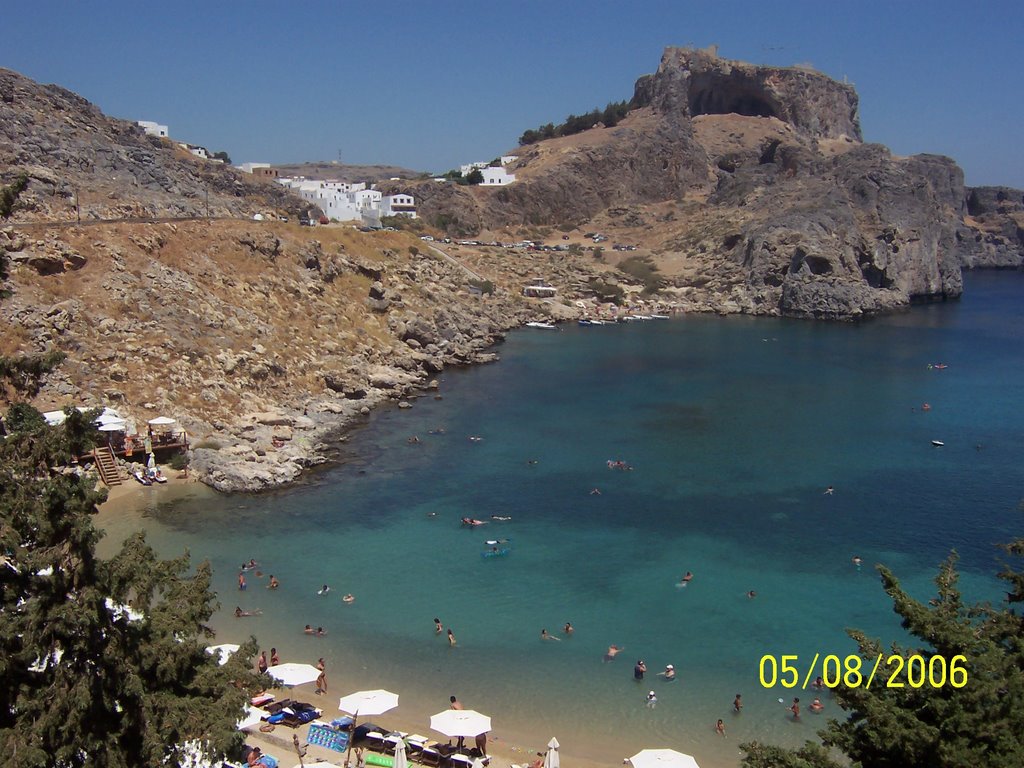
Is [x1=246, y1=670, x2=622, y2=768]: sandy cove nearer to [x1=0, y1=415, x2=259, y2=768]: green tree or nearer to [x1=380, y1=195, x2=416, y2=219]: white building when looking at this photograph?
[x1=0, y1=415, x2=259, y2=768]: green tree

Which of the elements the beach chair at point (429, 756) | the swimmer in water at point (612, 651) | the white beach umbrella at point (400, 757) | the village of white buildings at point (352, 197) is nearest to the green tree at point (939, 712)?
the white beach umbrella at point (400, 757)

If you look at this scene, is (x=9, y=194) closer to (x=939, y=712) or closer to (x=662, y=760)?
(x=939, y=712)

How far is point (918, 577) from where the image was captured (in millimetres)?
30328

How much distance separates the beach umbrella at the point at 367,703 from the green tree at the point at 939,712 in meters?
10.4

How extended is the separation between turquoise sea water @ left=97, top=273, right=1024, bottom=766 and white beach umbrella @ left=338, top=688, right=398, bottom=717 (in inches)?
49.1

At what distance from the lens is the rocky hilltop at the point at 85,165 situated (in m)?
56.7

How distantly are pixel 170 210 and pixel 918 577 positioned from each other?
54.4 m

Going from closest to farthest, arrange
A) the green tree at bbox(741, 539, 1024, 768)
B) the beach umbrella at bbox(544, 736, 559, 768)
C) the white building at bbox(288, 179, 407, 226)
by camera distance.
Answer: the green tree at bbox(741, 539, 1024, 768) < the beach umbrella at bbox(544, 736, 559, 768) < the white building at bbox(288, 179, 407, 226)

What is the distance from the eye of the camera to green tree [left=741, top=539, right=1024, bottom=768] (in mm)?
11172

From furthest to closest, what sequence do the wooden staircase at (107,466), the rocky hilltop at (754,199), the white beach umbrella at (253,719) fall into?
the rocky hilltop at (754,199)
the wooden staircase at (107,466)
the white beach umbrella at (253,719)

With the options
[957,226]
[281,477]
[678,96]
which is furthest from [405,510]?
[957,226]

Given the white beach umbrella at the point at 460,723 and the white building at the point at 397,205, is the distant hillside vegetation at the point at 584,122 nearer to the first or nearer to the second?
the white building at the point at 397,205

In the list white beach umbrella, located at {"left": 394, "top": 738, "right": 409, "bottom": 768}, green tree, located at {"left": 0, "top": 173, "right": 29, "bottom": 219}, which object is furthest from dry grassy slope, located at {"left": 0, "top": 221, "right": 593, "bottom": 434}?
green tree, located at {"left": 0, "top": 173, "right": 29, "bottom": 219}

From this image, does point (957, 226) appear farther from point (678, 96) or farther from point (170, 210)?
point (170, 210)
